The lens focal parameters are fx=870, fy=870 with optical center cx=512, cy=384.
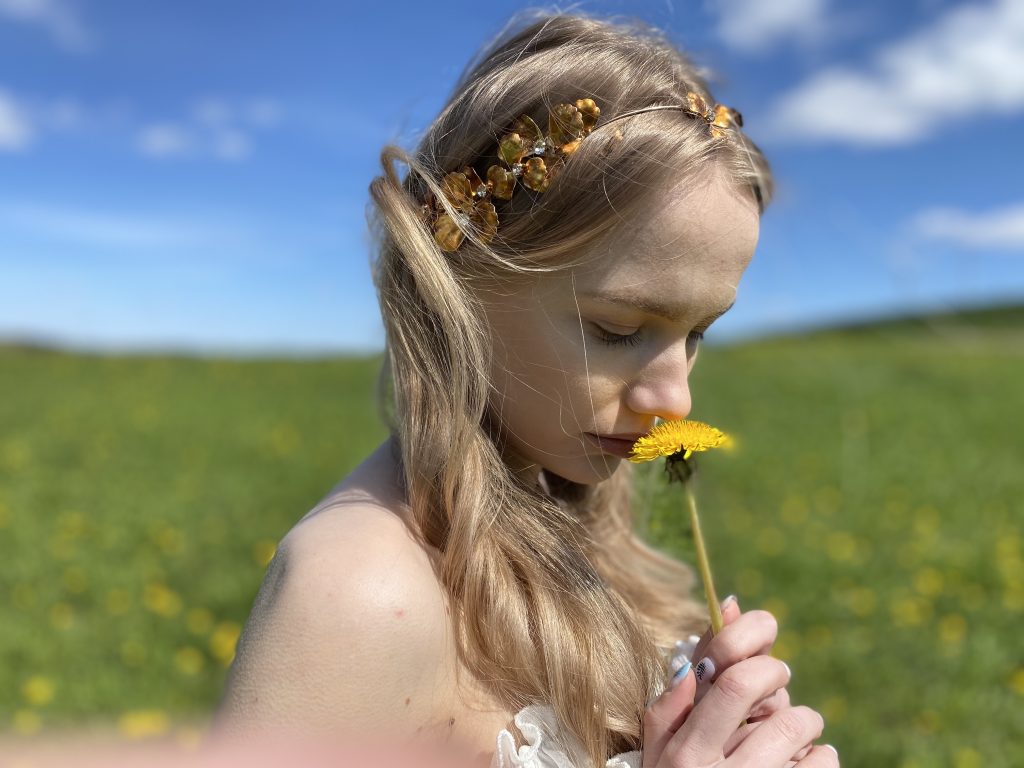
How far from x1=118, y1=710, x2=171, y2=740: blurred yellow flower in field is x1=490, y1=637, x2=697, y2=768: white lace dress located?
1.77 meters

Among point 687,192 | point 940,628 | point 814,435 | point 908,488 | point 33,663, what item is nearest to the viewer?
point 687,192

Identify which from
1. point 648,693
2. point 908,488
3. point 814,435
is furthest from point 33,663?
point 814,435

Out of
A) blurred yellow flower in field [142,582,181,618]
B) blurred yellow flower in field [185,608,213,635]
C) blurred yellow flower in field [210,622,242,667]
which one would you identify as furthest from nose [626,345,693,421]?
blurred yellow flower in field [142,582,181,618]

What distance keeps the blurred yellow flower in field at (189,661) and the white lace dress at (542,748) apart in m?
2.46

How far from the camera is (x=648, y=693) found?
1.34m

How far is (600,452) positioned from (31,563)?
13.5 ft

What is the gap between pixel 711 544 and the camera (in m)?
4.48

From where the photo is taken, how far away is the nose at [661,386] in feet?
3.99

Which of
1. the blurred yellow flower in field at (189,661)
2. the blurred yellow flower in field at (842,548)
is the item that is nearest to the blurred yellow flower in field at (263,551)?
the blurred yellow flower in field at (189,661)

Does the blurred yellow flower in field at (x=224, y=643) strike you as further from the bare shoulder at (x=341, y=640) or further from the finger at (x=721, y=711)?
the finger at (x=721, y=711)

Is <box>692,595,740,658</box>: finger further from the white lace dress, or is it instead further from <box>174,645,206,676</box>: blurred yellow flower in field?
Result: <box>174,645,206,676</box>: blurred yellow flower in field

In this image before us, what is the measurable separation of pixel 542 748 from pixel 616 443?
0.44 metres

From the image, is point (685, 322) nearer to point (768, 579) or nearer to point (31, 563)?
point (768, 579)

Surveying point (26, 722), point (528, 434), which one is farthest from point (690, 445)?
point (26, 722)
